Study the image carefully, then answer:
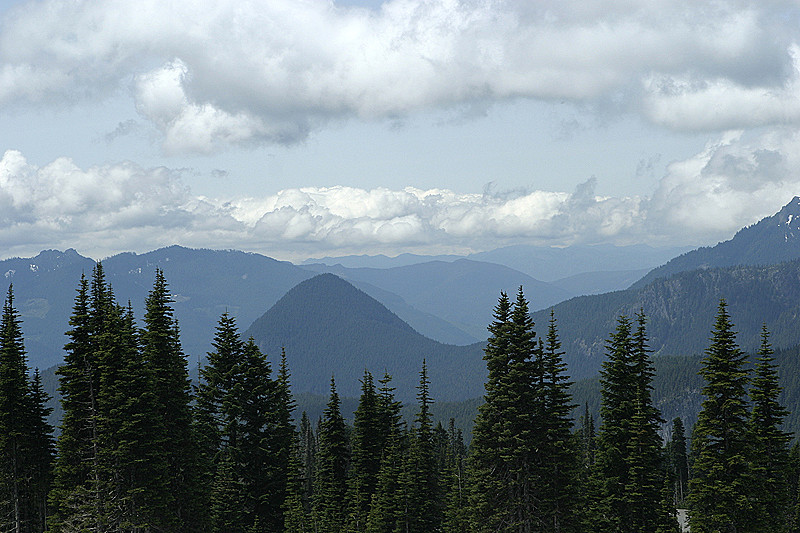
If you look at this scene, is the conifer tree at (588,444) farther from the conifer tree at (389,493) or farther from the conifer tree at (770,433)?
the conifer tree at (770,433)

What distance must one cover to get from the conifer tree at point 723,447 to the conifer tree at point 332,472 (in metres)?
31.4

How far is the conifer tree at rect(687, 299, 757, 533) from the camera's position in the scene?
36219 mm

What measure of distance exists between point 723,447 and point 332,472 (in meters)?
34.6

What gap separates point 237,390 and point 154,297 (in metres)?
13.0

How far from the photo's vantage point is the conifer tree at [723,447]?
3622 cm

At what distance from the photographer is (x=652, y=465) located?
42.0 meters

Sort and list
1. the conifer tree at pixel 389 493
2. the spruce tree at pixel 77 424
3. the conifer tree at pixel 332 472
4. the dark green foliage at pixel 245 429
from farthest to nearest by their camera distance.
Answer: the conifer tree at pixel 332 472 → the conifer tree at pixel 389 493 → the dark green foliage at pixel 245 429 → the spruce tree at pixel 77 424

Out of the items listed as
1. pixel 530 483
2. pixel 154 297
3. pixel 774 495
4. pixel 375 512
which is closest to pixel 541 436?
pixel 530 483

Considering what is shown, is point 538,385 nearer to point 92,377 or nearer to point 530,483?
point 530,483

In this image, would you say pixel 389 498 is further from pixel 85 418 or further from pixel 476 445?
pixel 85 418

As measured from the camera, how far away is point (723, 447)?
36.9 meters

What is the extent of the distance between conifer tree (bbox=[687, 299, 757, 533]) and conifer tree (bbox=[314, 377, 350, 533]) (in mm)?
31408

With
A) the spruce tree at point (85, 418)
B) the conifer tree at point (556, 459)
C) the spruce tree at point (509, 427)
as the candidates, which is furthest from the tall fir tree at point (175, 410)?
the conifer tree at point (556, 459)

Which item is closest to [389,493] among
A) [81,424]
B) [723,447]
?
[81,424]
